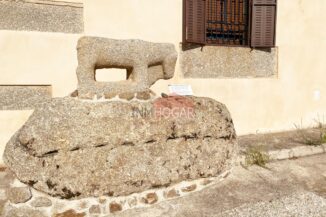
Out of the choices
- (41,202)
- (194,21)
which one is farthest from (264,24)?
(41,202)

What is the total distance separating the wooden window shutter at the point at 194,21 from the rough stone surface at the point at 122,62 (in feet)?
7.36

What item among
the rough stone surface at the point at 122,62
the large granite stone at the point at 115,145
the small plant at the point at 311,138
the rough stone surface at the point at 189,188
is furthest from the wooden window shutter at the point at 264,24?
the rough stone surface at the point at 189,188

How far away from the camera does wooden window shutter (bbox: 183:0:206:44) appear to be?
5383mm

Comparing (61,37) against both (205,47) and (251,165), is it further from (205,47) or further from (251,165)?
(251,165)

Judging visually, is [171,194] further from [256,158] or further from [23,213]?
[256,158]

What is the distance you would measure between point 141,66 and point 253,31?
3680 mm

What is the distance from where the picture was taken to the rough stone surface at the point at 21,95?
4562 millimetres

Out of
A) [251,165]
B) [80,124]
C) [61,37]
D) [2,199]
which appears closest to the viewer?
[80,124]

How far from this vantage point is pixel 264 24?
5.98 metres

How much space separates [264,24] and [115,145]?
449 cm

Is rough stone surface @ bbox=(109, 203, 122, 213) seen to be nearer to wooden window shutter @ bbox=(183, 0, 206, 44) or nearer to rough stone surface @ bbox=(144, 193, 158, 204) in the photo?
rough stone surface @ bbox=(144, 193, 158, 204)

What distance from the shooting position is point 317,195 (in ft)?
10.8

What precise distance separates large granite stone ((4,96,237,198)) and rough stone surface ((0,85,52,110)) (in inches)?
82.7

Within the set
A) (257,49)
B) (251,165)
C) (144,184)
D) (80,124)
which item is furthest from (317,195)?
(257,49)
